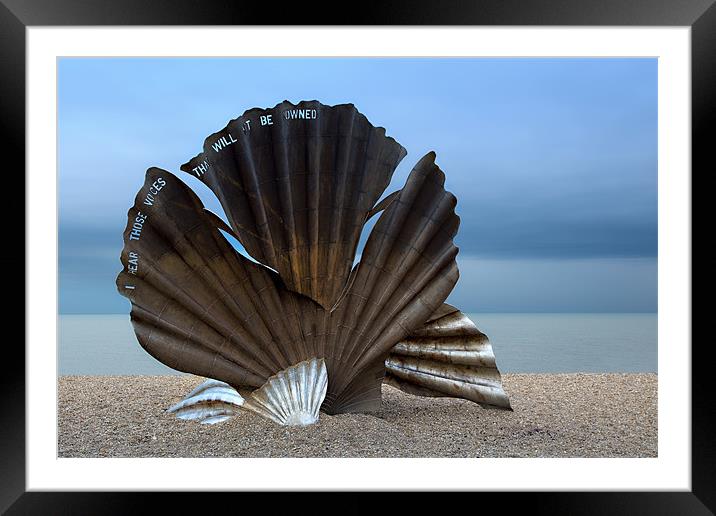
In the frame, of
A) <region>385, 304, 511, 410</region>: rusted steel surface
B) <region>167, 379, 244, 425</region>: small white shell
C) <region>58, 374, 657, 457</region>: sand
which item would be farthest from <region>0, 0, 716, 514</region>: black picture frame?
<region>385, 304, 511, 410</region>: rusted steel surface

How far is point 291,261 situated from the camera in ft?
12.0

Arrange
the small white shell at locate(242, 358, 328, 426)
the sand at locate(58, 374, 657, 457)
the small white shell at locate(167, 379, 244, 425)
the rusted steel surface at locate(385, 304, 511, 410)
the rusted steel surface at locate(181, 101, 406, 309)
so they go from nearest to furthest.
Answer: the sand at locate(58, 374, 657, 457) < the small white shell at locate(242, 358, 328, 426) < the rusted steel surface at locate(181, 101, 406, 309) < the small white shell at locate(167, 379, 244, 425) < the rusted steel surface at locate(385, 304, 511, 410)

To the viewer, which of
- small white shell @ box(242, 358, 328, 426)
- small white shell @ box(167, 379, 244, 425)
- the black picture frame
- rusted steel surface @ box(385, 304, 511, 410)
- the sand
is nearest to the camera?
the black picture frame

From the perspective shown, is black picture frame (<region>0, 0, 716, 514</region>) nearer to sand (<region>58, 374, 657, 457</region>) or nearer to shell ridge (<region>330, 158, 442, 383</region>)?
sand (<region>58, 374, 657, 457</region>)

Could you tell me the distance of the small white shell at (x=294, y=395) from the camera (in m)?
3.47

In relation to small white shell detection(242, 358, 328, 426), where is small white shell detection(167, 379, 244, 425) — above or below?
below

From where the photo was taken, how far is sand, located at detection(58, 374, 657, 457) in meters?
3.22
